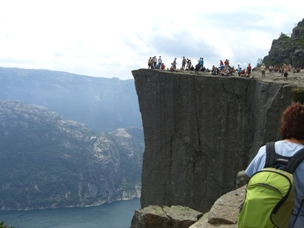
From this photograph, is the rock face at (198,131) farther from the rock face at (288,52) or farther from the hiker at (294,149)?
the rock face at (288,52)

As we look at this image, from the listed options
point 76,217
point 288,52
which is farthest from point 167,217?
point 76,217

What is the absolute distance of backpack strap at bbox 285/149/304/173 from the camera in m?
4.59

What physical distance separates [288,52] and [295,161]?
1487 inches

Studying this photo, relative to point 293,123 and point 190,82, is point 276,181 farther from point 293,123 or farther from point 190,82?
point 190,82

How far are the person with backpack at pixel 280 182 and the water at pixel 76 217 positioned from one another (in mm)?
99541

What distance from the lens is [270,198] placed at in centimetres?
436

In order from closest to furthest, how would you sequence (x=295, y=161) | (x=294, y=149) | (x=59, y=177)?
1. (x=295, y=161)
2. (x=294, y=149)
3. (x=59, y=177)

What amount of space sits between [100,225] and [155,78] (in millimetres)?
86065

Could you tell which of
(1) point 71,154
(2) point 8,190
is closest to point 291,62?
(2) point 8,190

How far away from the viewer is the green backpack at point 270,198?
4.36 m

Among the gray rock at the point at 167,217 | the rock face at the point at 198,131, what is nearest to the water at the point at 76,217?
the rock face at the point at 198,131

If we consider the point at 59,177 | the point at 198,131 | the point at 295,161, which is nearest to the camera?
the point at 295,161

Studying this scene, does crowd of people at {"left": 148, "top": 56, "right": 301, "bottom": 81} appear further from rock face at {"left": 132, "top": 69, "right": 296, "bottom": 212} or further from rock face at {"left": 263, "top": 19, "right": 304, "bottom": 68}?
rock face at {"left": 263, "top": 19, "right": 304, "bottom": 68}

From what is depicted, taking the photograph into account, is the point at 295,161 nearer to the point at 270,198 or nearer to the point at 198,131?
the point at 270,198
